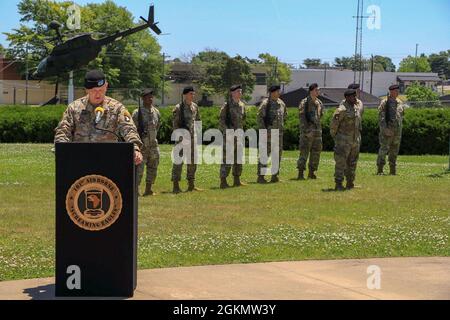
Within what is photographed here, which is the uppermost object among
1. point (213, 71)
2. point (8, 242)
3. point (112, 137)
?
point (213, 71)

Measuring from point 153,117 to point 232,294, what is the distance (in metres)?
7.15

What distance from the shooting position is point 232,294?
18.0 feet

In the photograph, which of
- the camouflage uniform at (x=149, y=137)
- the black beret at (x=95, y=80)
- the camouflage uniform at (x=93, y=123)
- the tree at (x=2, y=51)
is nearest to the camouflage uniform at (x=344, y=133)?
the camouflage uniform at (x=149, y=137)

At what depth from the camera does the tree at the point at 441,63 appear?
91.2m

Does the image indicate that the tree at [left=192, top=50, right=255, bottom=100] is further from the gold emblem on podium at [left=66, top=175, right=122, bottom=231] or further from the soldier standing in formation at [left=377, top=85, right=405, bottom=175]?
the gold emblem on podium at [left=66, top=175, right=122, bottom=231]

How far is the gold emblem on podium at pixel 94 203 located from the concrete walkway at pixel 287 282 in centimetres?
68

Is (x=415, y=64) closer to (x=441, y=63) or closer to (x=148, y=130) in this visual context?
(x=441, y=63)

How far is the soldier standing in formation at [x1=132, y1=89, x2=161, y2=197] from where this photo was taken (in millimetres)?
12148

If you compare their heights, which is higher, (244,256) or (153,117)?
(153,117)

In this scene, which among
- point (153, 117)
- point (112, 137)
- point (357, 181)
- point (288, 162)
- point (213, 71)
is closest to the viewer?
point (112, 137)

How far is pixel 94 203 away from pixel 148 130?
7.08m

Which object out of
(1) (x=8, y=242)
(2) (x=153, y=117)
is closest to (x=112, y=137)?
(1) (x=8, y=242)

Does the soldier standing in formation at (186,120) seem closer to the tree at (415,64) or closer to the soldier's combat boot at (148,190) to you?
the soldier's combat boot at (148,190)
